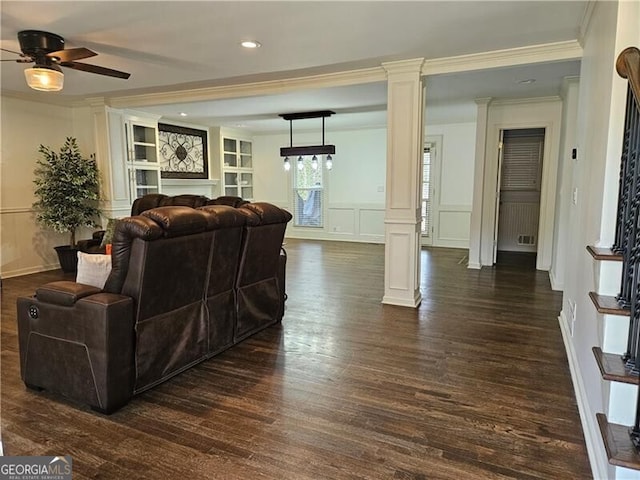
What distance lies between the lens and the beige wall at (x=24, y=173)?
18.4 ft

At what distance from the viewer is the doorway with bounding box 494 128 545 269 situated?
731cm

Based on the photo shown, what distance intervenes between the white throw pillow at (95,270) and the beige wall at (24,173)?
4.10 meters

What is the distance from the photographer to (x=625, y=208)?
1.78 metres

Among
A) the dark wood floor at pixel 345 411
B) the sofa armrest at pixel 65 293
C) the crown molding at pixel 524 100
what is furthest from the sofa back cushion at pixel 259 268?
the crown molding at pixel 524 100

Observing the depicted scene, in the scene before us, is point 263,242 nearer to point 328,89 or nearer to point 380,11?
point 380,11

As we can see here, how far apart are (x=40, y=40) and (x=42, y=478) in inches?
126

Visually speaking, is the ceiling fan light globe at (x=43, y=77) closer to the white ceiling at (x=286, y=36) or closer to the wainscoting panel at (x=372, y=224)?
the white ceiling at (x=286, y=36)

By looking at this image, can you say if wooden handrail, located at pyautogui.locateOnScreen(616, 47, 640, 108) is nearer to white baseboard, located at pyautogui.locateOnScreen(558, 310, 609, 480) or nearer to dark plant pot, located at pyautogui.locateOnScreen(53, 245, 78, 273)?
white baseboard, located at pyautogui.locateOnScreen(558, 310, 609, 480)

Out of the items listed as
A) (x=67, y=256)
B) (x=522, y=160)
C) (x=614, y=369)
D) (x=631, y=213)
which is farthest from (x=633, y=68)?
(x=67, y=256)

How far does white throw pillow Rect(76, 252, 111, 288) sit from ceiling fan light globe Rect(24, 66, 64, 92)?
5.49 feet

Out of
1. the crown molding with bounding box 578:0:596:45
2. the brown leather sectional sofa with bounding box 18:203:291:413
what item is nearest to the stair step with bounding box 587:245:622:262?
the crown molding with bounding box 578:0:596:45

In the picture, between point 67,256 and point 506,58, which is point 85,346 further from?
point 67,256

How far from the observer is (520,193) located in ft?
24.7

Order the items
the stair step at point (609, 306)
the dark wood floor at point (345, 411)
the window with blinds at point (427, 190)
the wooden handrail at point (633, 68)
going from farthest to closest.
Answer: the window with blinds at point (427, 190), the dark wood floor at point (345, 411), the stair step at point (609, 306), the wooden handrail at point (633, 68)
